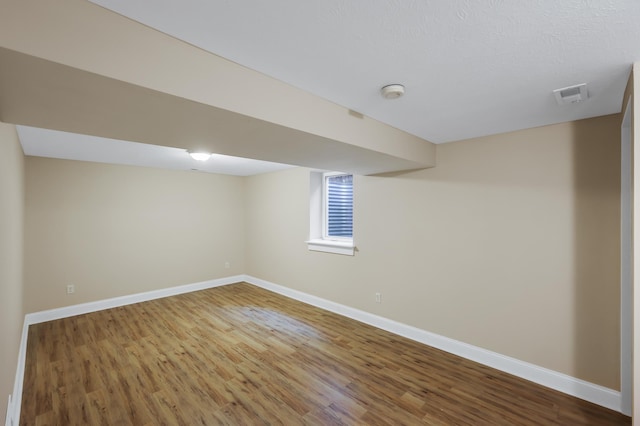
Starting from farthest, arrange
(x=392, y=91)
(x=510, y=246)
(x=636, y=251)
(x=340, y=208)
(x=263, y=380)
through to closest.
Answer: (x=340, y=208)
(x=510, y=246)
(x=263, y=380)
(x=392, y=91)
(x=636, y=251)

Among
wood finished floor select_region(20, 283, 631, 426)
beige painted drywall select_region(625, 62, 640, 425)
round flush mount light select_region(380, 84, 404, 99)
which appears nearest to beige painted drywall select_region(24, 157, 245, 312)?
wood finished floor select_region(20, 283, 631, 426)

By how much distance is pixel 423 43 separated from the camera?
4.18 ft

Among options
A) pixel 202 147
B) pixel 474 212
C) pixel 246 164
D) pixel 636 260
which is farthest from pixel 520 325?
pixel 246 164

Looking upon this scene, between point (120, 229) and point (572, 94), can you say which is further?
point (120, 229)

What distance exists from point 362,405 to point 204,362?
5.29 ft

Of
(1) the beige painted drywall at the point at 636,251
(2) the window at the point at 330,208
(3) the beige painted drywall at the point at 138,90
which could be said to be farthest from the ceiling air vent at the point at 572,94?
(2) the window at the point at 330,208

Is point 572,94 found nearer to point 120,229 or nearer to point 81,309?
point 120,229

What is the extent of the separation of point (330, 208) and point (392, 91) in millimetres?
3148

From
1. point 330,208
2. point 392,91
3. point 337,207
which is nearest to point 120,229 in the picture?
point 330,208

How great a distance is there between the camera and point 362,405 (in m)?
2.15

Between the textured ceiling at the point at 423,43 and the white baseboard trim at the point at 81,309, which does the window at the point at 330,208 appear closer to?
the white baseboard trim at the point at 81,309

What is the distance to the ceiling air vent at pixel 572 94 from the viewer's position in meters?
1.69

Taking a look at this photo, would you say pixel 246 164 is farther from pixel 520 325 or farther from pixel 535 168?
pixel 520 325

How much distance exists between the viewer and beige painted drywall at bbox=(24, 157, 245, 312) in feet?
12.5
